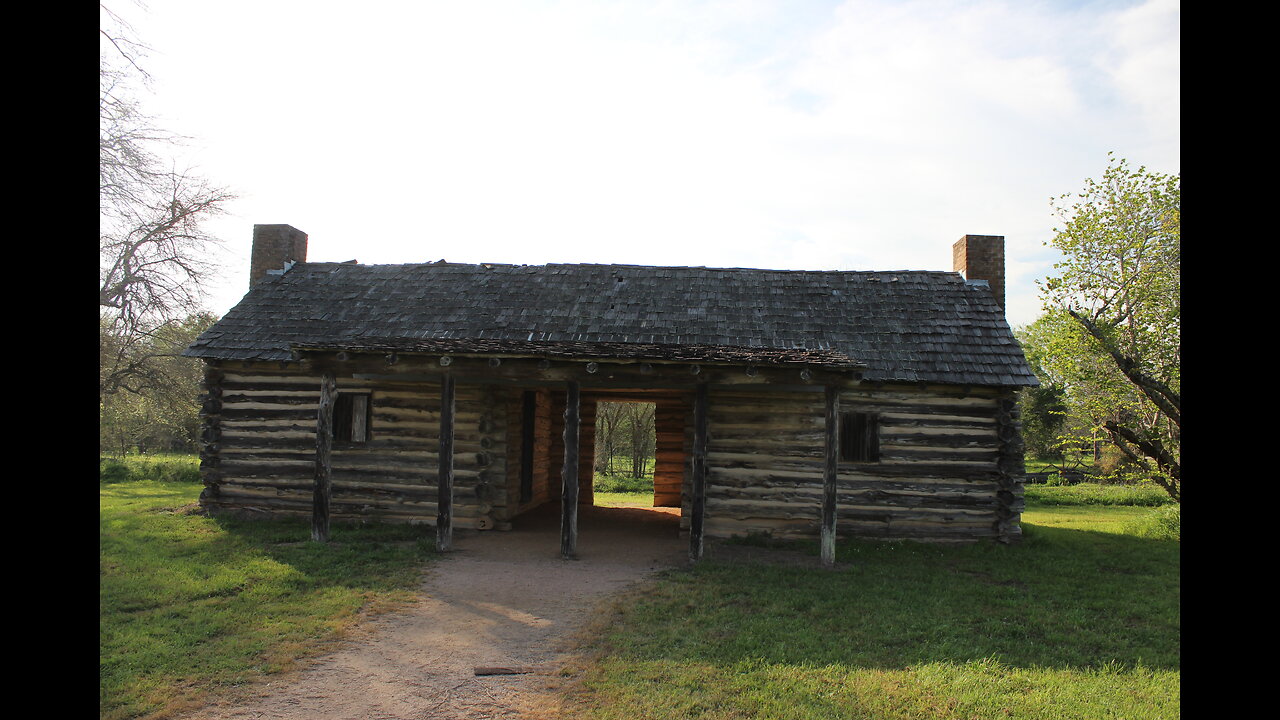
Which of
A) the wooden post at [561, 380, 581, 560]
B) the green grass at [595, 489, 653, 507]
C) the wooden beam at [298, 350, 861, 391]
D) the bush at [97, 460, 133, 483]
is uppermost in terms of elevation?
the wooden beam at [298, 350, 861, 391]

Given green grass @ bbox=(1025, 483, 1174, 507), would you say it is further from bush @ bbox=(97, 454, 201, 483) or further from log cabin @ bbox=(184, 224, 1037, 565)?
bush @ bbox=(97, 454, 201, 483)

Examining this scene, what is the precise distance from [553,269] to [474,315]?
260 centimetres

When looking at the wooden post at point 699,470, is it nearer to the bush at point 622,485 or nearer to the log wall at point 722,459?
the log wall at point 722,459

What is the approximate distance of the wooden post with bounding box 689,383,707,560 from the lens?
11531 mm

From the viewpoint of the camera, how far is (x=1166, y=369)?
50.9ft

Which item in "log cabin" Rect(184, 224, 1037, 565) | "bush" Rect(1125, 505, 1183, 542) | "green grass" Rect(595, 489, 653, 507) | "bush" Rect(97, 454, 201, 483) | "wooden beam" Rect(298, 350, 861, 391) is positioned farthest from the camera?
"bush" Rect(97, 454, 201, 483)

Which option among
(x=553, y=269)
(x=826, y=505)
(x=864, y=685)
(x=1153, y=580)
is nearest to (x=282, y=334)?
(x=553, y=269)

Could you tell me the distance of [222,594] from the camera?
918 cm

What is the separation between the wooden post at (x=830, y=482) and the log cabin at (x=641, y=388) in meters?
0.84

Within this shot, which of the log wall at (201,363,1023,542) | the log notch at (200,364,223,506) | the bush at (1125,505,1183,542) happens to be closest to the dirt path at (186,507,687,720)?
the log wall at (201,363,1023,542)

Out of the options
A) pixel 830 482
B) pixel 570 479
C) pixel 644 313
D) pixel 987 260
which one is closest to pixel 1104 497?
pixel 987 260

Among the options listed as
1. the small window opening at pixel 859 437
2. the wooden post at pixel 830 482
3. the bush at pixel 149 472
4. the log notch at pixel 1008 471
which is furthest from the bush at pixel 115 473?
the log notch at pixel 1008 471

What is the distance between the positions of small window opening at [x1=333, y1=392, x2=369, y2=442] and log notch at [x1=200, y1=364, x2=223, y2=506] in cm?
243
